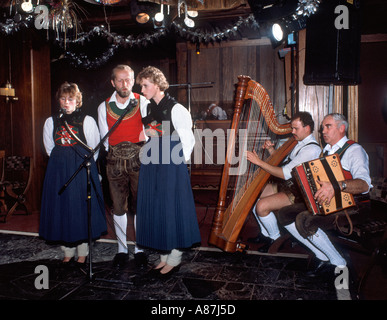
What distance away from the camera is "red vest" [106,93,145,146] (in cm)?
288

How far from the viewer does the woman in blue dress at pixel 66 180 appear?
2.89 metres

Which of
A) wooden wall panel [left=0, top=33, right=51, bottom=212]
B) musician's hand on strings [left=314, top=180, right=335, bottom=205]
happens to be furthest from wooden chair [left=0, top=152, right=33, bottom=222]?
musician's hand on strings [left=314, top=180, right=335, bottom=205]

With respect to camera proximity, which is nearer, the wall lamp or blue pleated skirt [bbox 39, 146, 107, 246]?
blue pleated skirt [bbox 39, 146, 107, 246]

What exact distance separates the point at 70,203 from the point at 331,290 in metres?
2.39

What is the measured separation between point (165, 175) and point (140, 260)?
981 millimetres

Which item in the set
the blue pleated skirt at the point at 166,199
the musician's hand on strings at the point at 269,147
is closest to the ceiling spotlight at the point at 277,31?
the musician's hand on strings at the point at 269,147

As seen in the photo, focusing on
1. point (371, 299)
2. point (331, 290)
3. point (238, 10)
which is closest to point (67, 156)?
point (331, 290)

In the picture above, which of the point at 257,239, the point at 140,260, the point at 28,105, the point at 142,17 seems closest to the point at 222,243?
the point at 140,260

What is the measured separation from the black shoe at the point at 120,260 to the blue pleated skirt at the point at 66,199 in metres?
0.38

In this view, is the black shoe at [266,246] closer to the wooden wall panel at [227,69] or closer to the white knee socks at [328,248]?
the white knee socks at [328,248]

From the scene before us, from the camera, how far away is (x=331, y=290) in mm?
2551

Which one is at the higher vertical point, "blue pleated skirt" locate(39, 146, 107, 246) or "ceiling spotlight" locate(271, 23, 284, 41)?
"ceiling spotlight" locate(271, 23, 284, 41)

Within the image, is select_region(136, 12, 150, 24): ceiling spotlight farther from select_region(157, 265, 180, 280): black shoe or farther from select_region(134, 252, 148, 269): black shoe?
select_region(157, 265, 180, 280): black shoe
